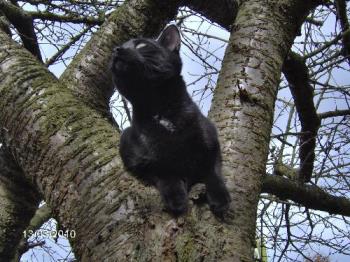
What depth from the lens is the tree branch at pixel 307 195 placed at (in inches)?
118

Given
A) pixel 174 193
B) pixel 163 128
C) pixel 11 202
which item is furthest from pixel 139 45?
pixel 11 202

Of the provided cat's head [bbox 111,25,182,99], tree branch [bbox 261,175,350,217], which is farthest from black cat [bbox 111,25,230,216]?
tree branch [bbox 261,175,350,217]

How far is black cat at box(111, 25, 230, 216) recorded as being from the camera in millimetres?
1604

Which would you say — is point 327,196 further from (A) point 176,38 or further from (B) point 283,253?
(A) point 176,38

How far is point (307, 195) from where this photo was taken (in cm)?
306

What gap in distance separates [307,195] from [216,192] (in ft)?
5.70

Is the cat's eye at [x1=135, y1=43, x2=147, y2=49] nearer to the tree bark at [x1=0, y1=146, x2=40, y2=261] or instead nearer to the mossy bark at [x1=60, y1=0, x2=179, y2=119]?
the mossy bark at [x1=60, y1=0, x2=179, y2=119]

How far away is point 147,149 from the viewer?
1671mm

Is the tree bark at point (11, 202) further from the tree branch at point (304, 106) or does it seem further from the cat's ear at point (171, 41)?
the tree branch at point (304, 106)

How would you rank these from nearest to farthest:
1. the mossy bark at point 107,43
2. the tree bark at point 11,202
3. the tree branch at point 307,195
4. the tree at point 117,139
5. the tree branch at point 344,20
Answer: the tree at point 117,139, the tree bark at point 11,202, the mossy bark at point 107,43, the tree branch at point 344,20, the tree branch at point 307,195

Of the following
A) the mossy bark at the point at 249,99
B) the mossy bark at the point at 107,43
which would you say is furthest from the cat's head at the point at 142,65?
the mossy bark at the point at 107,43

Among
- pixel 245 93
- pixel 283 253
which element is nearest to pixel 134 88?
pixel 245 93

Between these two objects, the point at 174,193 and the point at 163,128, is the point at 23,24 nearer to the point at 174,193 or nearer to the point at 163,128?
the point at 163,128

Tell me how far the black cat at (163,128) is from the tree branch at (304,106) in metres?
1.24
